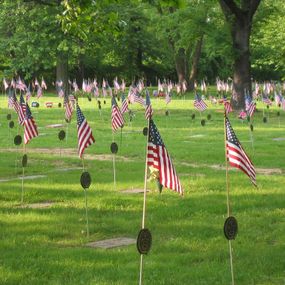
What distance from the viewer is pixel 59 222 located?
9734mm

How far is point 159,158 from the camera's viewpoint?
6.93 m

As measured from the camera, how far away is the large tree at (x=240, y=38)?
3250cm

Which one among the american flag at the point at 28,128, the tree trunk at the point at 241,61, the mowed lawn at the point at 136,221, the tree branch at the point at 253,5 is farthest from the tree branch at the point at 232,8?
the american flag at the point at 28,128

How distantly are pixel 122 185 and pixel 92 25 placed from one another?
3.07 m

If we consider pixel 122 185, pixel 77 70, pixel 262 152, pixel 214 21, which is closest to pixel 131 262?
pixel 122 185

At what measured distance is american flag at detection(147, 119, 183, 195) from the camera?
6.80m

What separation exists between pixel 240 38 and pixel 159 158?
26913mm

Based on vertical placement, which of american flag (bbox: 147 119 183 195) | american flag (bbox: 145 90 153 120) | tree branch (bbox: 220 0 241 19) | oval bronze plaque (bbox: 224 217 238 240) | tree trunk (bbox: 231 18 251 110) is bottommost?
oval bronze plaque (bbox: 224 217 238 240)

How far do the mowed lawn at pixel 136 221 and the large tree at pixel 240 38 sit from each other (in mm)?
14694

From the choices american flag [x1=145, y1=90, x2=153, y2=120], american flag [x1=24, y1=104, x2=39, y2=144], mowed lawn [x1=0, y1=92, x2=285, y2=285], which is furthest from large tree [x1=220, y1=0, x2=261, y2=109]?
american flag [x1=24, y1=104, x2=39, y2=144]

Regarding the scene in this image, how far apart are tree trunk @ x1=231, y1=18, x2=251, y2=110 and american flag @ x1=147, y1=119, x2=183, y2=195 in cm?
2641

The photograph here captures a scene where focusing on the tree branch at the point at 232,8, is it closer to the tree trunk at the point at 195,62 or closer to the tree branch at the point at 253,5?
the tree branch at the point at 253,5

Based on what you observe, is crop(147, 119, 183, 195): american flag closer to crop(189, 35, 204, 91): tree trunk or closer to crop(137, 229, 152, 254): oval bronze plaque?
crop(137, 229, 152, 254): oval bronze plaque

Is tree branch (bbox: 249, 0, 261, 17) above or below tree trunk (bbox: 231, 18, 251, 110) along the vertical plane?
above
